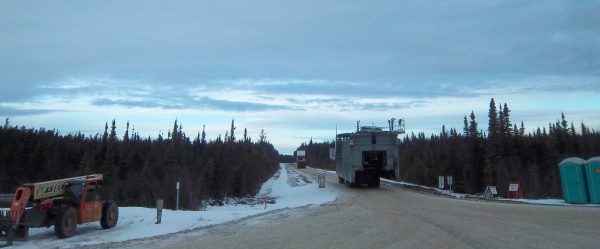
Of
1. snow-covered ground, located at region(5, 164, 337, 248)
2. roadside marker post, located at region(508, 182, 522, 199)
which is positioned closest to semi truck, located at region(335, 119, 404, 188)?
roadside marker post, located at region(508, 182, 522, 199)

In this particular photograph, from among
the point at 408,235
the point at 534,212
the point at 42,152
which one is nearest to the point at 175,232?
the point at 408,235

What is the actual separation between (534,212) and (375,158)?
1479 centimetres

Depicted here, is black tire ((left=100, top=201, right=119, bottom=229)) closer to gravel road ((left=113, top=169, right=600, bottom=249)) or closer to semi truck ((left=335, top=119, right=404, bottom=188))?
gravel road ((left=113, top=169, right=600, bottom=249))

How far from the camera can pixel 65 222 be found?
1588 centimetres

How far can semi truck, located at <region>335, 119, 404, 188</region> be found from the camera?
32.4 m

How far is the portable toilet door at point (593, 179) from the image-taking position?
24375 millimetres

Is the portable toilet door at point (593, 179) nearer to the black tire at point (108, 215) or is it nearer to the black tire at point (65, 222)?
the black tire at point (108, 215)

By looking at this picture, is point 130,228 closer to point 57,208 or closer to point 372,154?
point 57,208

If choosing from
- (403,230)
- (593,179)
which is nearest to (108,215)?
(403,230)

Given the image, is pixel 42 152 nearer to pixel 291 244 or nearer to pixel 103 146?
pixel 103 146

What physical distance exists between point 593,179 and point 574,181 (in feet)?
2.99

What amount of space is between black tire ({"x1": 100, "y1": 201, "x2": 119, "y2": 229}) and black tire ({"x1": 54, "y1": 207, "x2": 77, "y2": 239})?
1.68 meters

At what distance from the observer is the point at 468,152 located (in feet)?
152

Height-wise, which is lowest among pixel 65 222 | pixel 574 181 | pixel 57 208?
pixel 65 222
